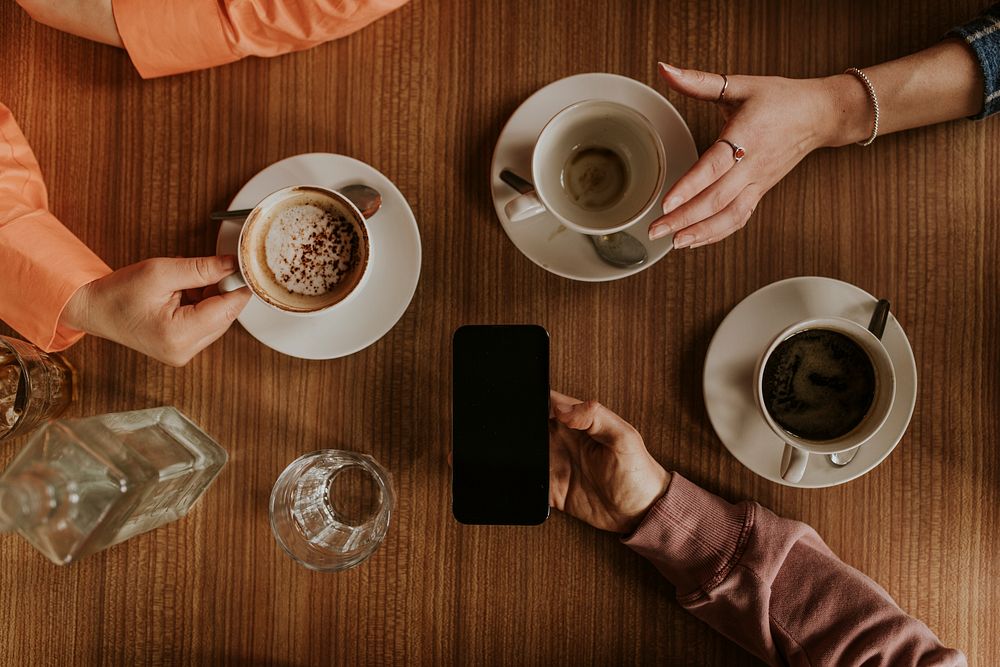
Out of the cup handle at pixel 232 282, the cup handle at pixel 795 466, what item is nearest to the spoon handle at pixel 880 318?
the cup handle at pixel 795 466

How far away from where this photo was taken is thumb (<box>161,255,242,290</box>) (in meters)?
1.05

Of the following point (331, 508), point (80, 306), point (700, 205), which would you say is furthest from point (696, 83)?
point (80, 306)

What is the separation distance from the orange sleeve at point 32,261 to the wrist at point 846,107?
1.20m

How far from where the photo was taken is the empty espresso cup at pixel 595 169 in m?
1.04

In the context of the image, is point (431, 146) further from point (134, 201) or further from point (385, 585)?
point (385, 585)

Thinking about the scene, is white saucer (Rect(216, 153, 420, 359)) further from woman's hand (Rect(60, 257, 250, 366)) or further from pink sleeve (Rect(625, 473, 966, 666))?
pink sleeve (Rect(625, 473, 966, 666))

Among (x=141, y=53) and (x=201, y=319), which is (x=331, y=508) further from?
(x=141, y=53)

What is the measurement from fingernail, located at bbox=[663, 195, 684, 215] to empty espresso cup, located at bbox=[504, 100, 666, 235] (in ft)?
0.08

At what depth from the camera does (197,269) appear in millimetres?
1052

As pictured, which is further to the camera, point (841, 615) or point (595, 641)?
point (595, 641)

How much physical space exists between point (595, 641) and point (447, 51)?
3.40 ft

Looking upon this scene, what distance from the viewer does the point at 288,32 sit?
1.12m

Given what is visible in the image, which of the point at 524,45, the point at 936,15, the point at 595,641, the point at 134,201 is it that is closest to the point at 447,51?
the point at 524,45

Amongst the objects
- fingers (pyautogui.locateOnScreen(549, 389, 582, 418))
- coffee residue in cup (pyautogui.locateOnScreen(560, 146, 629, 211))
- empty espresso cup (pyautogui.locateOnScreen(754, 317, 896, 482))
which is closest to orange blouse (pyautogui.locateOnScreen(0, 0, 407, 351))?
coffee residue in cup (pyautogui.locateOnScreen(560, 146, 629, 211))
